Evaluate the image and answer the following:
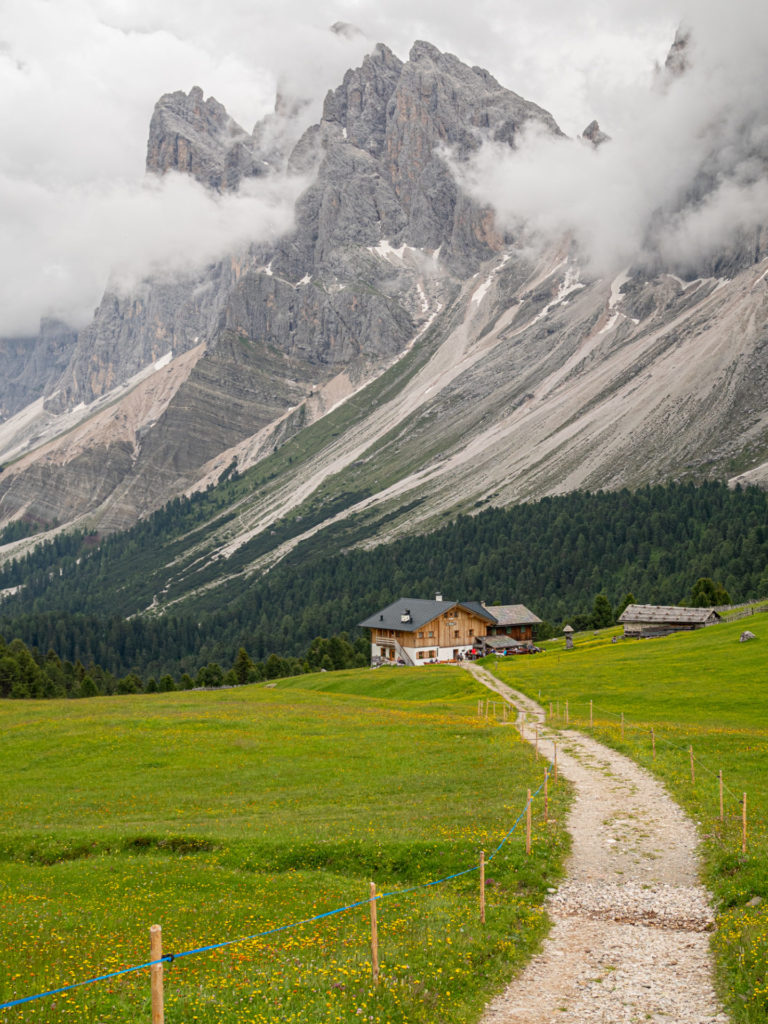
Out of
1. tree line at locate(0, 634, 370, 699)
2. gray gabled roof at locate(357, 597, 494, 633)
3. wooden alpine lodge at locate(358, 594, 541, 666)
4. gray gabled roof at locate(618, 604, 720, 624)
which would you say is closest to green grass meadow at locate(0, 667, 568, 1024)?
tree line at locate(0, 634, 370, 699)

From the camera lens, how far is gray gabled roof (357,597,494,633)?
4601 inches

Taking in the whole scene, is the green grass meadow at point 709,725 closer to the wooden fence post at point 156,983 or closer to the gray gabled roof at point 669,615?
the gray gabled roof at point 669,615

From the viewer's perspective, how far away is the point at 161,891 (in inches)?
861

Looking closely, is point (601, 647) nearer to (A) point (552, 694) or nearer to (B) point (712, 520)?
(A) point (552, 694)

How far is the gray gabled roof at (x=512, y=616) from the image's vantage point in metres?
125

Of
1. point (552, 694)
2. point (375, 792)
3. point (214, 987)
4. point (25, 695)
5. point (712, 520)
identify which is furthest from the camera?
point (712, 520)

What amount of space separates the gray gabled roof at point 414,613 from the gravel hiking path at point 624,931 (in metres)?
86.0

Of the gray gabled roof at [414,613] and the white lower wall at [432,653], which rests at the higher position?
the gray gabled roof at [414,613]

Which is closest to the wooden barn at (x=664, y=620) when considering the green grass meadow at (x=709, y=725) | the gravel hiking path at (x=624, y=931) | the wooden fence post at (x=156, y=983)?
the green grass meadow at (x=709, y=725)

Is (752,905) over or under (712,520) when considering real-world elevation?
under

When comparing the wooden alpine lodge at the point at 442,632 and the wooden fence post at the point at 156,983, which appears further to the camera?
the wooden alpine lodge at the point at 442,632

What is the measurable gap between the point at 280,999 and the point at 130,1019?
2715 millimetres

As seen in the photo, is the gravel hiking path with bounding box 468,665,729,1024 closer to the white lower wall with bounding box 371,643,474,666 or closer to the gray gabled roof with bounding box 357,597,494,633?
the gray gabled roof with bounding box 357,597,494,633

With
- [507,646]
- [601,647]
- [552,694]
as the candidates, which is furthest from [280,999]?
[507,646]
